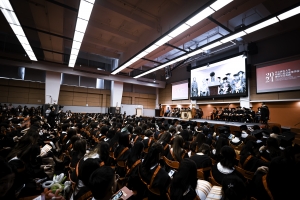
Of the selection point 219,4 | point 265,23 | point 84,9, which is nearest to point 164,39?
point 219,4

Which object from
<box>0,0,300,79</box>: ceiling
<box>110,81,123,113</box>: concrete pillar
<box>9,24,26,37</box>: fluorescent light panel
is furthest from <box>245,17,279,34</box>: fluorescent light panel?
<box>110,81,123,113</box>: concrete pillar

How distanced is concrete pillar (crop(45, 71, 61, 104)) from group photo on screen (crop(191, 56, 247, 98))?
39.9ft

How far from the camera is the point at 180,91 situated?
1658 cm

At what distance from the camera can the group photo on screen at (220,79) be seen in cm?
1070

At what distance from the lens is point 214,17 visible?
5848mm

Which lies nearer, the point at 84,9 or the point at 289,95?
the point at 84,9

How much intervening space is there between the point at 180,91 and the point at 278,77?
348 inches

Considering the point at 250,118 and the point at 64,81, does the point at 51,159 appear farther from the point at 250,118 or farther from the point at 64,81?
the point at 64,81

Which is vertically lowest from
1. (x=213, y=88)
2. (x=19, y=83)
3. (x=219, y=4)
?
(x=213, y=88)

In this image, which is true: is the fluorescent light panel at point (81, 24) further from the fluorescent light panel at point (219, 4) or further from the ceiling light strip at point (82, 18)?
the fluorescent light panel at point (219, 4)

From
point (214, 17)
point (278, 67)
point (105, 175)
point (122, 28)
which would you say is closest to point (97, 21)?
point (122, 28)

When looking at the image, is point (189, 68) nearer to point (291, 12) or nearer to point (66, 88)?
point (291, 12)

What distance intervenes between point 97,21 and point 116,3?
167 cm

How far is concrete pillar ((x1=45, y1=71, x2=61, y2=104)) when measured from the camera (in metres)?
11.1
